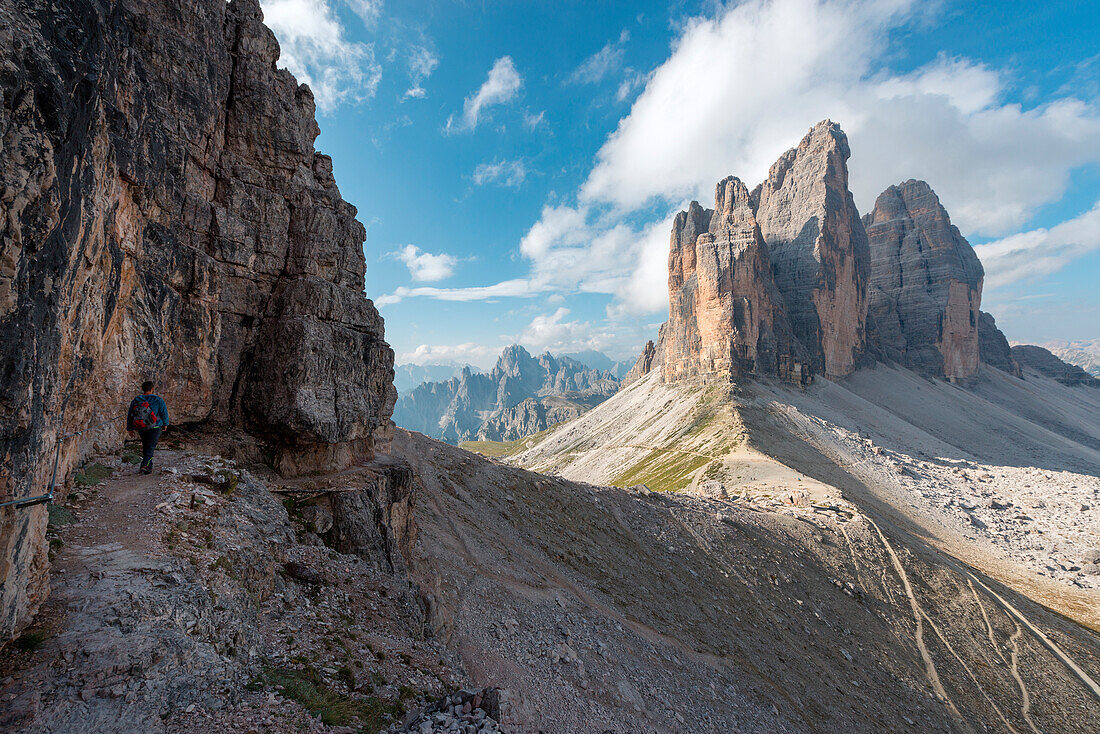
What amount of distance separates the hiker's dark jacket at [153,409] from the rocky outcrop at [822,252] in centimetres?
13100

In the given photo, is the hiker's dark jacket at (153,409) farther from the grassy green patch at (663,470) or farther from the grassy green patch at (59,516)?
the grassy green patch at (663,470)

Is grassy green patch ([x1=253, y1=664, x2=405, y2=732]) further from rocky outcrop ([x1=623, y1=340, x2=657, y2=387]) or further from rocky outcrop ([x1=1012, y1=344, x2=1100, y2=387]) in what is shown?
rocky outcrop ([x1=1012, y1=344, x2=1100, y2=387])

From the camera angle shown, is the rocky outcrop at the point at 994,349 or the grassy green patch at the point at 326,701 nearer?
the grassy green patch at the point at 326,701

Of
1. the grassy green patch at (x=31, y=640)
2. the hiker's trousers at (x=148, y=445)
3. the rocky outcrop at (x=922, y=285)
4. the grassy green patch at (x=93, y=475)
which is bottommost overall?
the grassy green patch at (x=31, y=640)

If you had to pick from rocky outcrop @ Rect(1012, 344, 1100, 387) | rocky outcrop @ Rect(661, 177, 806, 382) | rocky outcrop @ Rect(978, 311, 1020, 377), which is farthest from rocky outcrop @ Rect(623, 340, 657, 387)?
rocky outcrop @ Rect(1012, 344, 1100, 387)

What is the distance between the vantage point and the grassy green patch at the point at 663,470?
66375mm

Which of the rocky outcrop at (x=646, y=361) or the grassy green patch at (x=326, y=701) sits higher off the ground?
the rocky outcrop at (x=646, y=361)

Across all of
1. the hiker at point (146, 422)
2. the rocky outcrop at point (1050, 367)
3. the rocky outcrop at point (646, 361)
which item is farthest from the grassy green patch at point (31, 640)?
the rocky outcrop at point (1050, 367)

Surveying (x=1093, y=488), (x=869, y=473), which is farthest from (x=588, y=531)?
(x=1093, y=488)

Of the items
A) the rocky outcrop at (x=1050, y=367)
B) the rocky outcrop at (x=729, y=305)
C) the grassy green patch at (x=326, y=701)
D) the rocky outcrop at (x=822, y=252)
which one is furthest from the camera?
the rocky outcrop at (x=1050, y=367)

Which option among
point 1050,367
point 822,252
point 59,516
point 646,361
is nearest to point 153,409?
point 59,516

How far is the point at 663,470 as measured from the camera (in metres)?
73.2

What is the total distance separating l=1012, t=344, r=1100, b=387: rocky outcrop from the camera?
6640 inches

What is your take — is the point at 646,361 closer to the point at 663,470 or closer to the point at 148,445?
the point at 663,470
